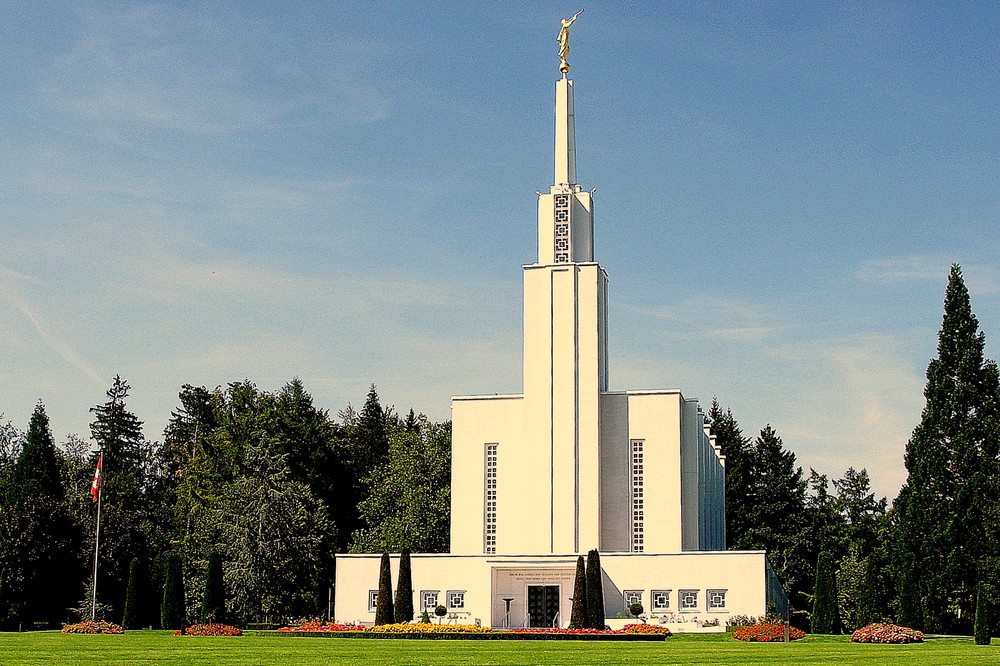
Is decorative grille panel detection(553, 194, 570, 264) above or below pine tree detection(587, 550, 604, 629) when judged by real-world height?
above

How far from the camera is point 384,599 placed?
4606 cm

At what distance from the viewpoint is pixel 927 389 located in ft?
165

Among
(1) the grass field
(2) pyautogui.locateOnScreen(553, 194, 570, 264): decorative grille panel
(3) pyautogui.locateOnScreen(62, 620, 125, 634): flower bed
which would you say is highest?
(2) pyautogui.locateOnScreen(553, 194, 570, 264): decorative grille panel

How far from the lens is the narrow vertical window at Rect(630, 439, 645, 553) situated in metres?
51.5

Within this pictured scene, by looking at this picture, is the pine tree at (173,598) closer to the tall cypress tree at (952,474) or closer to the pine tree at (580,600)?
the pine tree at (580,600)

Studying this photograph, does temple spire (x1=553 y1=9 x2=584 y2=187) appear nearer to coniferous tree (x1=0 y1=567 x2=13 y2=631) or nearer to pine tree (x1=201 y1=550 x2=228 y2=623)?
pine tree (x1=201 y1=550 x2=228 y2=623)

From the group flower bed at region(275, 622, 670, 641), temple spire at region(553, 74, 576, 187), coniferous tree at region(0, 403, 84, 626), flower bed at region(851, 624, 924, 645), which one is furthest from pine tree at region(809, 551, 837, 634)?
coniferous tree at region(0, 403, 84, 626)

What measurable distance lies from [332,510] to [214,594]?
23.4 metres

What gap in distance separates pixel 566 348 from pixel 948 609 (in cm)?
1921

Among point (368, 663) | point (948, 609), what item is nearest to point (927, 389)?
point (948, 609)

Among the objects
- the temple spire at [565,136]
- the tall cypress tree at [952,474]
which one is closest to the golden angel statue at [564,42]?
the temple spire at [565,136]

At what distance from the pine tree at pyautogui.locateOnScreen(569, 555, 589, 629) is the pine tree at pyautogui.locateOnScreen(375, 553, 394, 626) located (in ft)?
23.3

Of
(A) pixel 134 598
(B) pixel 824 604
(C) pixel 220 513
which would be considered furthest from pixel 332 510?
(B) pixel 824 604

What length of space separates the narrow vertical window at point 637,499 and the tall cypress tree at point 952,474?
1065 cm
